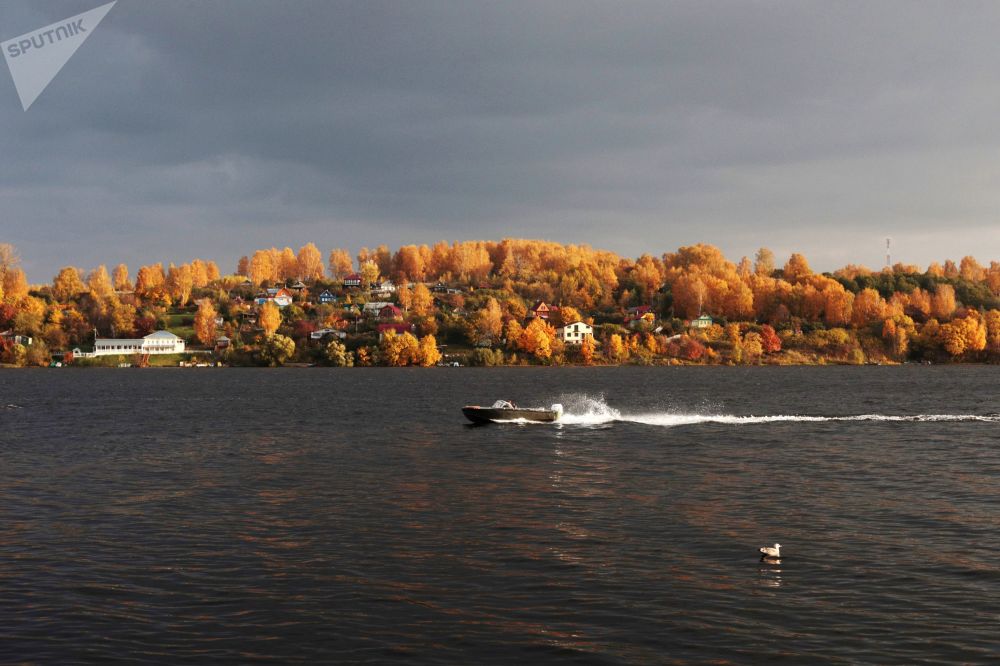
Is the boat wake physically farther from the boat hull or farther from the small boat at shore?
the small boat at shore

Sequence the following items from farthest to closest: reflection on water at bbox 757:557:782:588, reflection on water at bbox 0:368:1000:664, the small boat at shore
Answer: the small boat at shore, reflection on water at bbox 757:557:782:588, reflection on water at bbox 0:368:1000:664

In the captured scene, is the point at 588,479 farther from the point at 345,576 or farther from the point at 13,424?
the point at 13,424

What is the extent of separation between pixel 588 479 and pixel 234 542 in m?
22.4

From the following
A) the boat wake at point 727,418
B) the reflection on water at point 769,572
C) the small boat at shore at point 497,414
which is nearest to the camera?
the reflection on water at point 769,572

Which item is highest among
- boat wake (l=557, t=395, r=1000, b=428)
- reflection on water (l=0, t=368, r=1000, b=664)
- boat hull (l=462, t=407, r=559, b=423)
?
boat hull (l=462, t=407, r=559, b=423)

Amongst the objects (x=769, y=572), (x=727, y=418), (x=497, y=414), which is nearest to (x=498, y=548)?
(x=769, y=572)

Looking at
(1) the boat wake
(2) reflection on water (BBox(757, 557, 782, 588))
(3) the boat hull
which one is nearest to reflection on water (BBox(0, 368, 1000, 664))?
(2) reflection on water (BBox(757, 557, 782, 588))

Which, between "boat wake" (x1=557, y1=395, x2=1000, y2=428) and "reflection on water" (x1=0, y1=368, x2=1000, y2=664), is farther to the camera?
"boat wake" (x1=557, y1=395, x2=1000, y2=428)

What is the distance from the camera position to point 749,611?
79.6ft

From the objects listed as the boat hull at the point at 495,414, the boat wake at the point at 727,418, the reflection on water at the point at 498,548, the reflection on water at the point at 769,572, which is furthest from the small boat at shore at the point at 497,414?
the reflection on water at the point at 769,572

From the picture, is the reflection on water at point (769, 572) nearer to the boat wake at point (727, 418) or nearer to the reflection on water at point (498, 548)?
the reflection on water at point (498, 548)

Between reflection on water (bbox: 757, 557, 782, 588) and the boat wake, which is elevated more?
the boat wake

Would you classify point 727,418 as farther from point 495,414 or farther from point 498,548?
point 498,548

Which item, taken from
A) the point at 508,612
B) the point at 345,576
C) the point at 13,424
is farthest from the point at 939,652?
the point at 13,424
